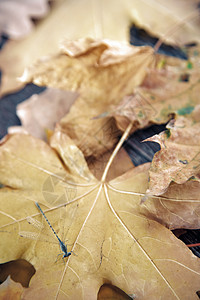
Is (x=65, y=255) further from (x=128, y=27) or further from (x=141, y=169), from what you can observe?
(x=128, y=27)

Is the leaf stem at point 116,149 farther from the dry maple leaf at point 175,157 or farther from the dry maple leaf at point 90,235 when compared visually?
the dry maple leaf at point 175,157

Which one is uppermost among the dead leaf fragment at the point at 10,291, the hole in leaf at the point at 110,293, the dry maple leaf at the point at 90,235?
the dry maple leaf at the point at 90,235

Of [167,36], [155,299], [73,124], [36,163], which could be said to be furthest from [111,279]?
[167,36]

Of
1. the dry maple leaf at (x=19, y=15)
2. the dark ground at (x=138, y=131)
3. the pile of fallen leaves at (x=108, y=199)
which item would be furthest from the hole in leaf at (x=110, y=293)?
the dry maple leaf at (x=19, y=15)

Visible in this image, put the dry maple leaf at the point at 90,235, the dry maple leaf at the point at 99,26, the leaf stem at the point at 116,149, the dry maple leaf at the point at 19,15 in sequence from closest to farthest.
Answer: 1. the dry maple leaf at the point at 90,235
2. the leaf stem at the point at 116,149
3. the dry maple leaf at the point at 99,26
4. the dry maple leaf at the point at 19,15

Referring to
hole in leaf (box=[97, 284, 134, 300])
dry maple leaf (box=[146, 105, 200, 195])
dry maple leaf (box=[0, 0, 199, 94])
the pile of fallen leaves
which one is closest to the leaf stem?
the pile of fallen leaves

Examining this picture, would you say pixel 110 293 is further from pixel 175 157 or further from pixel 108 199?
pixel 175 157
